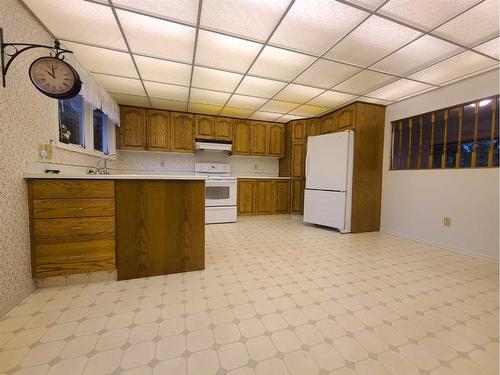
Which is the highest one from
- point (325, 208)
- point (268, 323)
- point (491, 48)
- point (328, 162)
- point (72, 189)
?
point (491, 48)

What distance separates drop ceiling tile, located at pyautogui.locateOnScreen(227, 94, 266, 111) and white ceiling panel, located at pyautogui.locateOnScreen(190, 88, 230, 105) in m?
0.14

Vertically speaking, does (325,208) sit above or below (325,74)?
below

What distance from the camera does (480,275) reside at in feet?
6.91

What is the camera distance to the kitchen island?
1.70m

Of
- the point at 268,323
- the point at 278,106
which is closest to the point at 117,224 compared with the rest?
the point at 268,323

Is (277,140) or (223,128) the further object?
(277,140)

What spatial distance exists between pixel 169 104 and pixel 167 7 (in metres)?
2.46

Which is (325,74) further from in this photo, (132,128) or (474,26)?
(132,128)

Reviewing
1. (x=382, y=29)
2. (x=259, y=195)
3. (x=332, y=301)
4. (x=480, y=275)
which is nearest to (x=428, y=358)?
(x=332, y=301)

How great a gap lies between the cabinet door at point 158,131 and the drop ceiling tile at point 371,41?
128 inches

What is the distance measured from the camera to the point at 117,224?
1.86 meters

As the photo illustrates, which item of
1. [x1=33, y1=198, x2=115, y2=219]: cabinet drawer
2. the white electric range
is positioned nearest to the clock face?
[x1=33, y1=198, x2=115, y2=219]: cabinet drawer

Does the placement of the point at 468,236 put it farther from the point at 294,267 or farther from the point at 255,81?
the point at 255,81

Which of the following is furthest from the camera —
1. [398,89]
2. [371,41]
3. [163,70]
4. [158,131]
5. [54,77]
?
[158,131]
